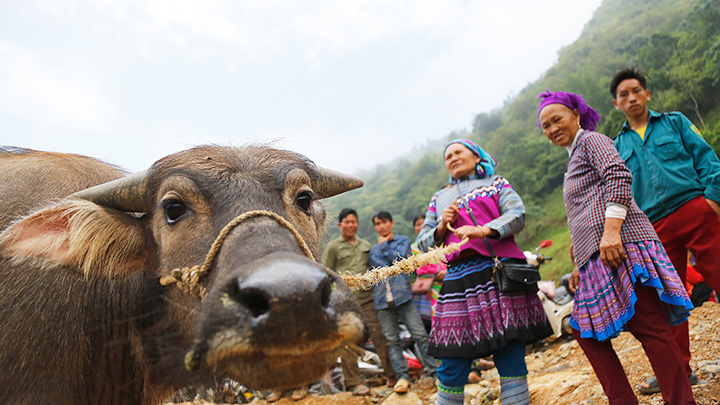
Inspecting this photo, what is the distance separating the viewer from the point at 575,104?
3000mm

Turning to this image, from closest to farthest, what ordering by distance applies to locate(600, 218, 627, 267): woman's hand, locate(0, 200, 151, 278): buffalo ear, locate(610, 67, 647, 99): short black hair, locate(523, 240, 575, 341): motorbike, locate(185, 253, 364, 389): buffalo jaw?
locate(185, 253, 364, 389): buffalo jaw → locate(0, 200, 151, 278): buffalo ear → locate(600, 218, 627, 267): woman's hand → locate(610, 67, 647, 99): short black hair → locate(523, 240, 575, 341): motorbike

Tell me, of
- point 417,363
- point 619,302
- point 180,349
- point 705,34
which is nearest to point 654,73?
point 705,34

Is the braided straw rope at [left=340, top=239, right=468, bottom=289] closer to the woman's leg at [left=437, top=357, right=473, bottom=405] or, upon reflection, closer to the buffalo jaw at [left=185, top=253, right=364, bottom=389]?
the buffalo jaw at [left=185, top=253, right=364, bottom=389]

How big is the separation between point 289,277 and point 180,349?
1083 mm

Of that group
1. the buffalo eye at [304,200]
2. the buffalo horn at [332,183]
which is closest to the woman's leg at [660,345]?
the buffalo horn at [332,183]

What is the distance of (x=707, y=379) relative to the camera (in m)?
3.02

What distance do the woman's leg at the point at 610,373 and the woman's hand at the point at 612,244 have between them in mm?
515

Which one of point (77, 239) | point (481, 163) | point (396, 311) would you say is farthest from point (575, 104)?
point (396, 311)

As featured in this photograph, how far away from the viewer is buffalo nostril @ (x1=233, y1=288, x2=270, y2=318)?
4.17 ft

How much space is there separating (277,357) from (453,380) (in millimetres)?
1787

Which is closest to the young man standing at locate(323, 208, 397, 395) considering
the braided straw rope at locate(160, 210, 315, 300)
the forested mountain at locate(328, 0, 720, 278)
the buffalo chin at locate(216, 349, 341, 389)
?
the forested mountain at locate(328, 0, 720, 278)

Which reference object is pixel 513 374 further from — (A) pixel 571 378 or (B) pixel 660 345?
(A) pixel 571 378

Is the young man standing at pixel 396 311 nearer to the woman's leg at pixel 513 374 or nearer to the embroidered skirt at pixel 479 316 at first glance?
the embroidered skirt at pixel 479 316

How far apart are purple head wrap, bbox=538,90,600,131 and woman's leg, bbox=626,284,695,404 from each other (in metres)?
1.30
